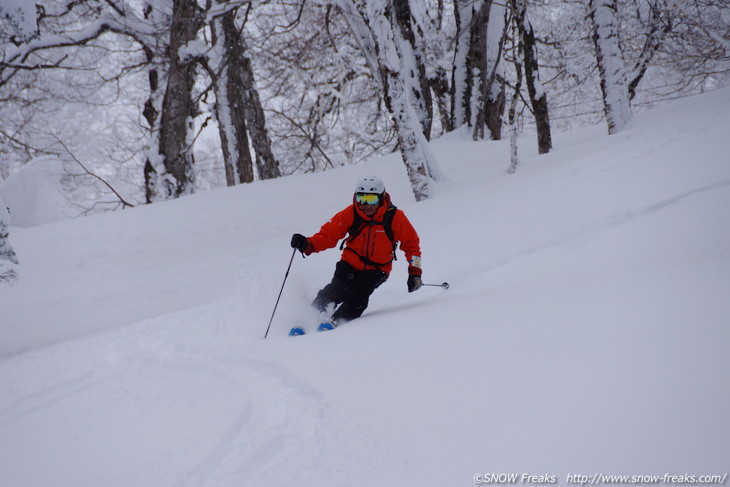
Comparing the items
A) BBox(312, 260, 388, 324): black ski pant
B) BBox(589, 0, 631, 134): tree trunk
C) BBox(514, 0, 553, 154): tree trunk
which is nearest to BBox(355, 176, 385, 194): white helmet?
BBox(312, 260, 388, 324): black ski pant

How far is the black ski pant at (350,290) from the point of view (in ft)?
14.6

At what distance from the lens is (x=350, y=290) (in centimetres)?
452

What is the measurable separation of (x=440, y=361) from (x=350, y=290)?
217cm

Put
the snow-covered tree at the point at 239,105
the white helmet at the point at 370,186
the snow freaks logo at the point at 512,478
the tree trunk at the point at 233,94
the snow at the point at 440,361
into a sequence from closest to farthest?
the snow freaks logo at the point at 512,478 → the snow at the point at 440,361 → the white helmet at the point at 370,186 → the tree trunk at the point at 233,94 → the snow-covered tree at the point at 239,105

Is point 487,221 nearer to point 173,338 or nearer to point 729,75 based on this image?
point 173,338

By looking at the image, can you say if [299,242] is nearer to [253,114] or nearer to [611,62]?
[611,62]

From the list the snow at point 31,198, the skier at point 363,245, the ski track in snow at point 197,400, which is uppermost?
the snow at point 31,198

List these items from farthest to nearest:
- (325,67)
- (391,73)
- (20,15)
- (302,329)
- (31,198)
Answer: (325,67)
(31,198)
(391,73)
(20,15)
(302,329)

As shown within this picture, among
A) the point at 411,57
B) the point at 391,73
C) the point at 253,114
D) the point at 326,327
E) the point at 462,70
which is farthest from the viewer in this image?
→ the point at 253,114

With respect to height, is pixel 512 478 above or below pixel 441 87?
below

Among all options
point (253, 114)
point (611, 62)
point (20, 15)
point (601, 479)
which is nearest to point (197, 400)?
point (601, 479)

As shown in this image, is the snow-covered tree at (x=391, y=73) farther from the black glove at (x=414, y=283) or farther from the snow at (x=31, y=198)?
the snow at (x=31, y=198)

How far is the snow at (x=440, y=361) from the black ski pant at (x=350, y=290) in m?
0.29

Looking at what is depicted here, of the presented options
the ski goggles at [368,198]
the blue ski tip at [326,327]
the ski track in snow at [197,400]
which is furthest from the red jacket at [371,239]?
the ski track in snow at [197,400]
